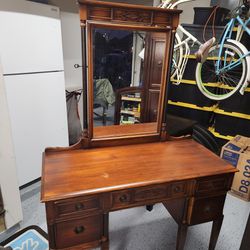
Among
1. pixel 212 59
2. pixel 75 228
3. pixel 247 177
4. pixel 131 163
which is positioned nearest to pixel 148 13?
pixel 131 163

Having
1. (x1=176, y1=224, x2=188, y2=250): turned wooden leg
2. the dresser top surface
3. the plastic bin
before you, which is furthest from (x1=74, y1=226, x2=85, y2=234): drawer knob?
the plastic bin

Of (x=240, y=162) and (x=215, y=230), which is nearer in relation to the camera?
(x=215, y=230)

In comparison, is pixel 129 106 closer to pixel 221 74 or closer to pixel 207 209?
pixel 207 209

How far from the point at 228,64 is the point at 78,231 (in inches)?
89.7

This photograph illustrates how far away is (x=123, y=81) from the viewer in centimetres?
165

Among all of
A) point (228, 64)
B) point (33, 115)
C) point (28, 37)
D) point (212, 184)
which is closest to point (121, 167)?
point (212, 184)

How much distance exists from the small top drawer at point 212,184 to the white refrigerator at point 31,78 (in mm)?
1731

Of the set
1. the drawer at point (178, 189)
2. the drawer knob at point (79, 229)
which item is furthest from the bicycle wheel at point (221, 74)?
the drawer knob at point (79, 229)

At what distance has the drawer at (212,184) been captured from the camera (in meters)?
1.26

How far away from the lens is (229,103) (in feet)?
8.21

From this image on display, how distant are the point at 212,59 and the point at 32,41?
207 cm

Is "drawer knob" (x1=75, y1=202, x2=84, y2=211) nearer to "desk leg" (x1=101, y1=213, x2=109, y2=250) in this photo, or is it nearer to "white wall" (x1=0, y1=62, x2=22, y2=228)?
"desk leg" (x1=101, y1=213, x2=109, y2=250)

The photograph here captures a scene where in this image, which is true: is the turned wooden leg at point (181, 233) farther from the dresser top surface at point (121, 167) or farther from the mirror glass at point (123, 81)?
the mirror glass at point (123, 81)

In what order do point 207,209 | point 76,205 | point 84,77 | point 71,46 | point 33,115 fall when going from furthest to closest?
1. point 71,46
2. point 33,115
3. point 207,209
4. point 84,77
5. point 76,205
